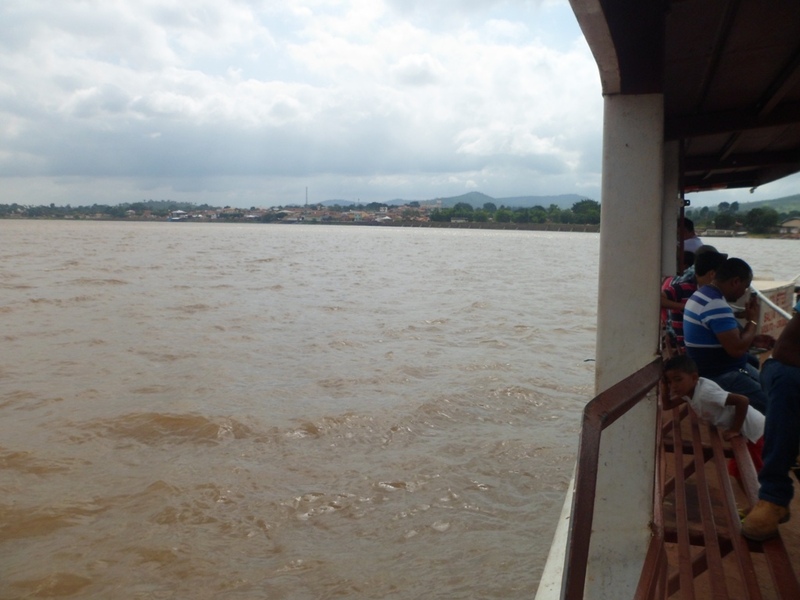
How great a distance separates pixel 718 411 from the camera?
333 cm

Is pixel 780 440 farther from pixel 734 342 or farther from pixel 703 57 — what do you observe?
pixel 703 57

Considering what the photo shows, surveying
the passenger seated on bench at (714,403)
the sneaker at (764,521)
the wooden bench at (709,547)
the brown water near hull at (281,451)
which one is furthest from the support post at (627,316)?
the brown water near hull at (281,451)

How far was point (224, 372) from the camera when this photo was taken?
9.93 m

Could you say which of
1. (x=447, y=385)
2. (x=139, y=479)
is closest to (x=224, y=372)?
(x=447, y=385)

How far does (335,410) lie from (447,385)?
1.85 meters

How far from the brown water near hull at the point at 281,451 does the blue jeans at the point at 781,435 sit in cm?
231

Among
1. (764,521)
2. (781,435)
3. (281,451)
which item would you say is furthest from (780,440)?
(281,451)

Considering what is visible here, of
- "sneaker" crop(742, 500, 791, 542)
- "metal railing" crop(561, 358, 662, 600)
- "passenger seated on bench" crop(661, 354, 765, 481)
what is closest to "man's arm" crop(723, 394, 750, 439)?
"passenger seated on bench" crop(661, 354, 765, 481)

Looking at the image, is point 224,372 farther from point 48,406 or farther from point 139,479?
point 139,479

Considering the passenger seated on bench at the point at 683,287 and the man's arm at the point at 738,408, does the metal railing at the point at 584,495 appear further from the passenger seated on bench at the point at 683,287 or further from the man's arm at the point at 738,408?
the passenger seated on bench at the point at 683,287

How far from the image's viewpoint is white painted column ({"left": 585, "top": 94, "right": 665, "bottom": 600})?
8.98 feet

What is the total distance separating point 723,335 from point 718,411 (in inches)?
18.0

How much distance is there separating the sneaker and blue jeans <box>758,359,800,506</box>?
3cm

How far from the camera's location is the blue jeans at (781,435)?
2.55m
